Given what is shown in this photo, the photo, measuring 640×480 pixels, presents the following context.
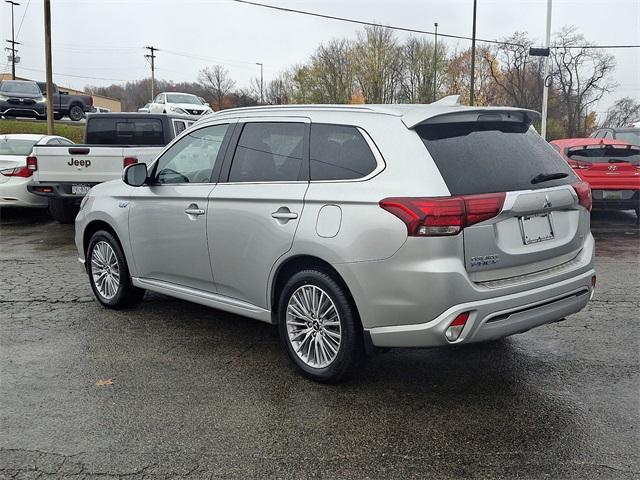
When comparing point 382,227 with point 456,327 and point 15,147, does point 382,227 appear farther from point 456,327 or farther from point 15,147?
point 15,147

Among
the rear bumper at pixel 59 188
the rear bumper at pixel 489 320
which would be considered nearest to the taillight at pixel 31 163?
the rear bumper at pixel 59 188

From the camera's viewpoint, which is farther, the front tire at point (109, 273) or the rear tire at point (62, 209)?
the rear tire at point (62, 209)

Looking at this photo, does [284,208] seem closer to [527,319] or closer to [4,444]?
[527,319]

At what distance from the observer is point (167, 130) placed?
1164 cm

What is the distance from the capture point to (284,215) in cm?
425

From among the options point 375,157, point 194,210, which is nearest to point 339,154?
point 375,157

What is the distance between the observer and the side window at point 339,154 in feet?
13.1

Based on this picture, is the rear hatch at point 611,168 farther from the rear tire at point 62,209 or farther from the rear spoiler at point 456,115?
the rear tire at point 62,209

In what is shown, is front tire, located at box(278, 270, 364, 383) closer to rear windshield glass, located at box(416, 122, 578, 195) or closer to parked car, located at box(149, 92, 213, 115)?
rear windshield glass, located at box(416, 122, 578, 195)

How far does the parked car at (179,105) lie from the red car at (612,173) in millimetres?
22021

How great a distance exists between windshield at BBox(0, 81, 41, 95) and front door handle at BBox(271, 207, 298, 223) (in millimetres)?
30696

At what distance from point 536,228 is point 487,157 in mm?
529

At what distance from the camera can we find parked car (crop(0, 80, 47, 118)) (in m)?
30.7

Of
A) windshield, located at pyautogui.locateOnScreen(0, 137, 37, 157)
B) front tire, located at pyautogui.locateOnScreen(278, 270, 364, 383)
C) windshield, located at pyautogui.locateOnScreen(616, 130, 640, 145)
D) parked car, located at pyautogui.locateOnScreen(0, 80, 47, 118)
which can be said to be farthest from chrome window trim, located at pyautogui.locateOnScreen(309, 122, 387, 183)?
parked car, located at pyautogui.locateOnScreen(0, 80, 47, 118)
